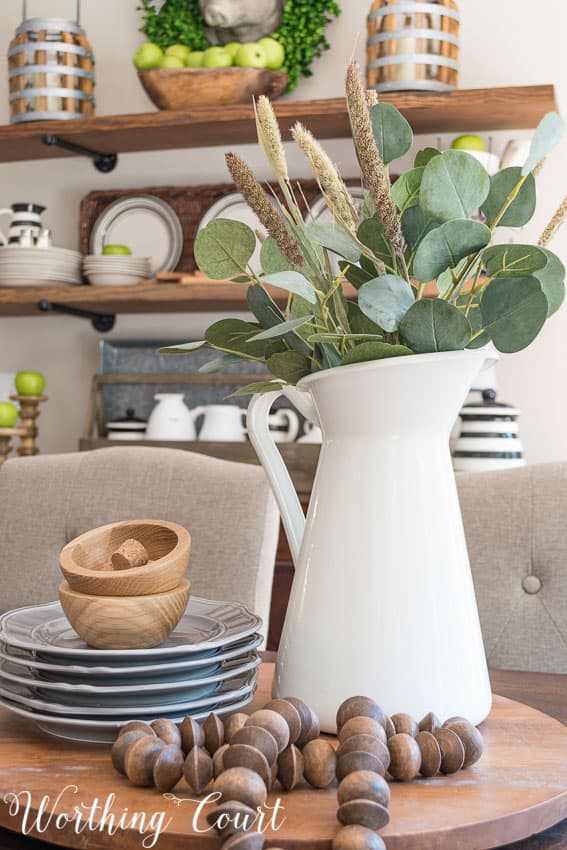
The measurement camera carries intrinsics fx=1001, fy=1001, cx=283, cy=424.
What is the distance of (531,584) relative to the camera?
1224 millimetres

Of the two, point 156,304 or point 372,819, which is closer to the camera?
point 372,819

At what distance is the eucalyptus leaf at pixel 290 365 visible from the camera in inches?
26.7

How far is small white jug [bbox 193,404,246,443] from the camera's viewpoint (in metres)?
2.51

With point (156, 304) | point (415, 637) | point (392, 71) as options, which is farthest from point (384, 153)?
point (156, 304)

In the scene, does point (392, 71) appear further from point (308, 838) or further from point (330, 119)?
point (308, 838)

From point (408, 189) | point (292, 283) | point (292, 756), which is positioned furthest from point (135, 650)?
point (408, 189)

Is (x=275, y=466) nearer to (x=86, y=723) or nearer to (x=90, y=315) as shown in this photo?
(x=86, y=723)

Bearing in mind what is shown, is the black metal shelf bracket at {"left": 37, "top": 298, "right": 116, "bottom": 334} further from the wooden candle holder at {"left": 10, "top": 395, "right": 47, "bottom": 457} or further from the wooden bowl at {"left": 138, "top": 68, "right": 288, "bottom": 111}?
the wooden bowl at {"left": 138, "top": 68, "right": 288, "bottom": 111}

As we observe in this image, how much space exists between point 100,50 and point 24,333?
0.84 metres

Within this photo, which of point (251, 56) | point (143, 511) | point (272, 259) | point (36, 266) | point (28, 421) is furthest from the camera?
point (28, 421)

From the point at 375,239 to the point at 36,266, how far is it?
213cm

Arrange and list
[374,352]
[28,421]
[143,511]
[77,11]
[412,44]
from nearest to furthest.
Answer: [374,352], [143,511], [412,44], [28,421], [77,11]

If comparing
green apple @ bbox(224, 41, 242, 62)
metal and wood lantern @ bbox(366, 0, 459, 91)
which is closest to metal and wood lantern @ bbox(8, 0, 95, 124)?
green apple @ bbox(224, 41, 242, 62)

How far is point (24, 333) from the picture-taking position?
9.66 feet
